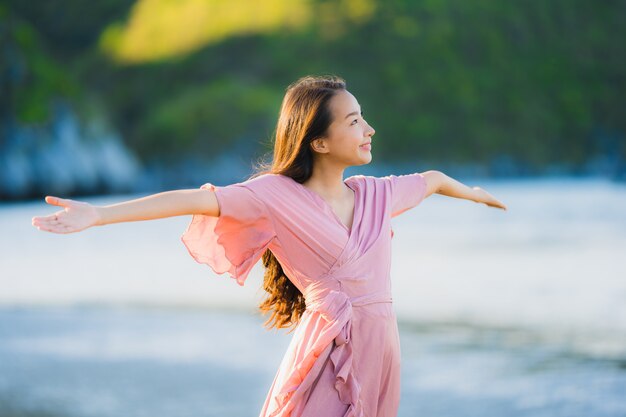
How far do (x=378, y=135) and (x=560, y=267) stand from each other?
59.0 meters

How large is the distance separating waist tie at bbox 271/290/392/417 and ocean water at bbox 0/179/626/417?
119 inches

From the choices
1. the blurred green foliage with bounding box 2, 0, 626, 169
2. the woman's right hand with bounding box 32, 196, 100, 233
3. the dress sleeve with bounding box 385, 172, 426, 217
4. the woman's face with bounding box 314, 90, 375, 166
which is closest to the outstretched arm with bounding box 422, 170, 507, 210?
the dress sleeve with bounding box 385, 172, 426, 217

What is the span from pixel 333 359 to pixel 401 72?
75234mm

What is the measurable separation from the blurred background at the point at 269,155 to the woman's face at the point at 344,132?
592 mm

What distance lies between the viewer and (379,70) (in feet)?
252

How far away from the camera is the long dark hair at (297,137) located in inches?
120

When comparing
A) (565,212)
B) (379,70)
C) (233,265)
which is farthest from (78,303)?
(379,70)

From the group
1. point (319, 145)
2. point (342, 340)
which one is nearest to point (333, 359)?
point (342, 340)

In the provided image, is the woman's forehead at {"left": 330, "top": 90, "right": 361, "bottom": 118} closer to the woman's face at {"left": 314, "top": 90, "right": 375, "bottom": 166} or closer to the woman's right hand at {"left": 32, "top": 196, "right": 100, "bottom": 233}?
the woman's face at {"left": 314, "top": 90, "right": 375, "bottom": 166}

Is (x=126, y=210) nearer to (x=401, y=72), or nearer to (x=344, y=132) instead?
(x=344, y=132)

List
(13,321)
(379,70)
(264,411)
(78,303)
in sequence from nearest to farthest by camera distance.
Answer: (264,411)
(13,321)
(78,303)
(379,70)

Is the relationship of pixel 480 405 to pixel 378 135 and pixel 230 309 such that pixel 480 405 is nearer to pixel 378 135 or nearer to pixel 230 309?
pixel 230 309

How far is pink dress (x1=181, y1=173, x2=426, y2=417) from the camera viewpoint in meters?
2.92

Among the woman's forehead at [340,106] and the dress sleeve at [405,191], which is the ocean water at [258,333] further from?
the woman's forehead at [340,106]
